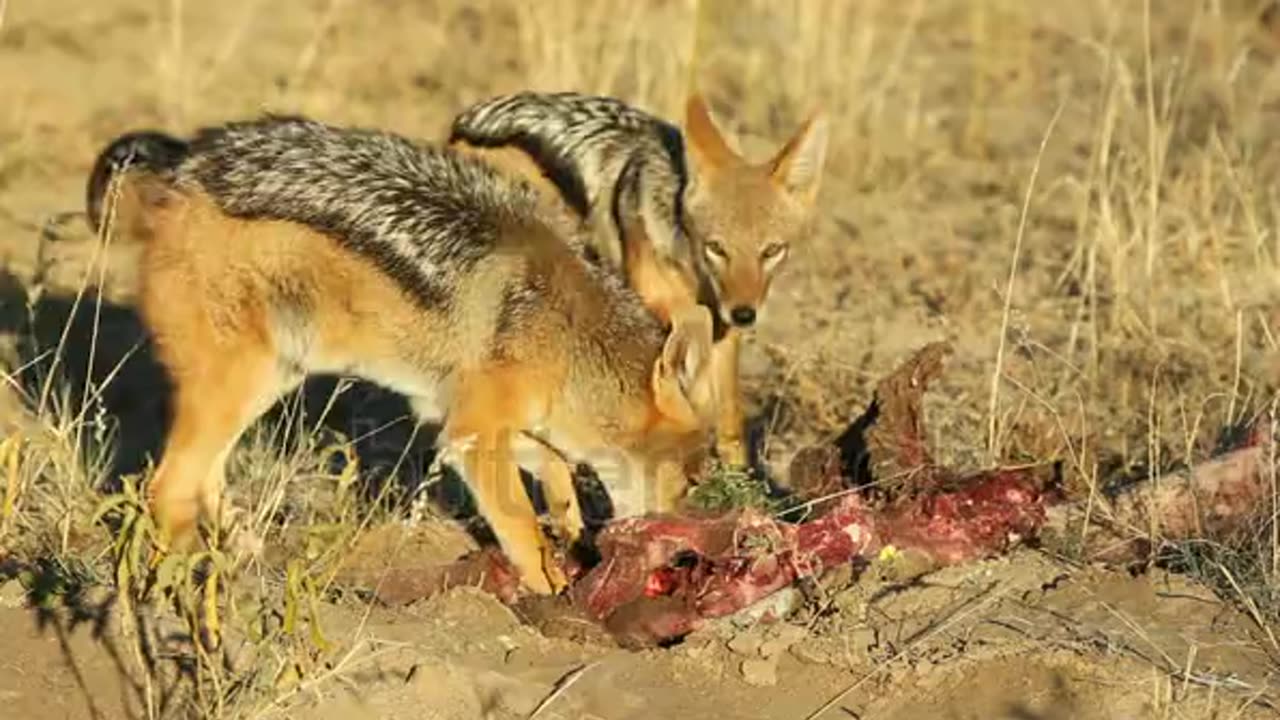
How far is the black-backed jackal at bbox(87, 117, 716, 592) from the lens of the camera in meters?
6.97

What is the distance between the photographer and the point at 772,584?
A: 21.2 feet

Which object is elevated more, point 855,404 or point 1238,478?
point 1238,478

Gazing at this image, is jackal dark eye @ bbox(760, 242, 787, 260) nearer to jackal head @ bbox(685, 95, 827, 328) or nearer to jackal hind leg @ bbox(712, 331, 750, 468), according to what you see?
jackal head @ bbox(685, 95, 827, 328)

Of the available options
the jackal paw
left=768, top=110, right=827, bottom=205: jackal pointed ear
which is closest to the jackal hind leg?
the jackal paw

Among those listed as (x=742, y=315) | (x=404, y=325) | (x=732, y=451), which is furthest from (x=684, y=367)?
(x=732, y=451)

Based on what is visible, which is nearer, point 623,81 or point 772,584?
point 772,584

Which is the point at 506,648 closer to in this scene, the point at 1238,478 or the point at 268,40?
the point at 1238,478

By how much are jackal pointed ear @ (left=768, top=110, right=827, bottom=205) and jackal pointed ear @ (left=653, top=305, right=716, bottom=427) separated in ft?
4.61

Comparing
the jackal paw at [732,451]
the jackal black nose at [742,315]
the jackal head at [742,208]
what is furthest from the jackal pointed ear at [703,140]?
the jackal paw at [732,451]

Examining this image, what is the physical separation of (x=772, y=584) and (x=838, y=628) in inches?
10.2

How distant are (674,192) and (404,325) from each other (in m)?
1.76

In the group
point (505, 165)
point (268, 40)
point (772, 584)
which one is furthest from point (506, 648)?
point (268, 40)

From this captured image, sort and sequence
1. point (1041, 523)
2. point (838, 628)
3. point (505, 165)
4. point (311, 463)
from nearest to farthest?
1. point (838, 628)
2. point (1041, 523)
3. point (311, 463)
4. point (505, 165)

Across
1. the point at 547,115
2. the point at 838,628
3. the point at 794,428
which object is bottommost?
the point at 794,428
